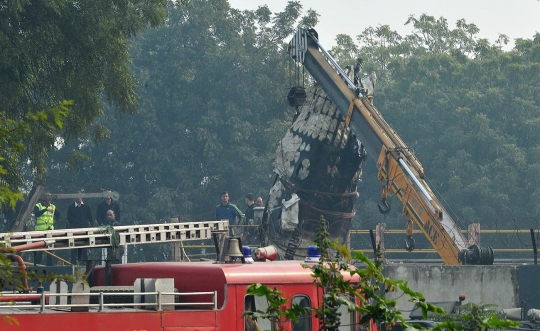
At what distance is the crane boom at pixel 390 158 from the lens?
73.9ft

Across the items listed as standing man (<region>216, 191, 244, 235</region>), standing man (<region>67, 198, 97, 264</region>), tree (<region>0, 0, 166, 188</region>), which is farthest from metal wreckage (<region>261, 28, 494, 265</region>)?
tree (<region>0, 0, 166, 188</region>)

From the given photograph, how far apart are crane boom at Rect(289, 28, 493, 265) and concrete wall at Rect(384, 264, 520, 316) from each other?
1.06 meters

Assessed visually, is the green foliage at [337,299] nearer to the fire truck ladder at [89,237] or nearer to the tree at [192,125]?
the fire truck ladder at [89,237]

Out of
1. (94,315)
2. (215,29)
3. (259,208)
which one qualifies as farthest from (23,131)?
(215,29)

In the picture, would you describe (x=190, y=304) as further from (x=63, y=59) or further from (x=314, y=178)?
(x=314, y=178)

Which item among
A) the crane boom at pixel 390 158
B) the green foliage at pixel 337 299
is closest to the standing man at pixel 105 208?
the crane boom at pixel 390 158

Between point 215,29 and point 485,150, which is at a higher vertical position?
point 215,29

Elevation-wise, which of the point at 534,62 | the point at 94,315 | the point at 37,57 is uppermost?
the point at 534,62

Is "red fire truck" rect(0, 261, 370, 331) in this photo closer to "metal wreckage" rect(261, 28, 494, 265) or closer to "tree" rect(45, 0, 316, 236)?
"metal wreckage" rect(261, 28, 494, 265)

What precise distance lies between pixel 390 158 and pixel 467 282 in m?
4.51

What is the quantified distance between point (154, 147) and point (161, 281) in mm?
36876

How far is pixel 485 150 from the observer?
153 feet

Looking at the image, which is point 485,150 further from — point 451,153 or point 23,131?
point 23,131

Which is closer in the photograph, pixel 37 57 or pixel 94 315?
pixel 94 315
